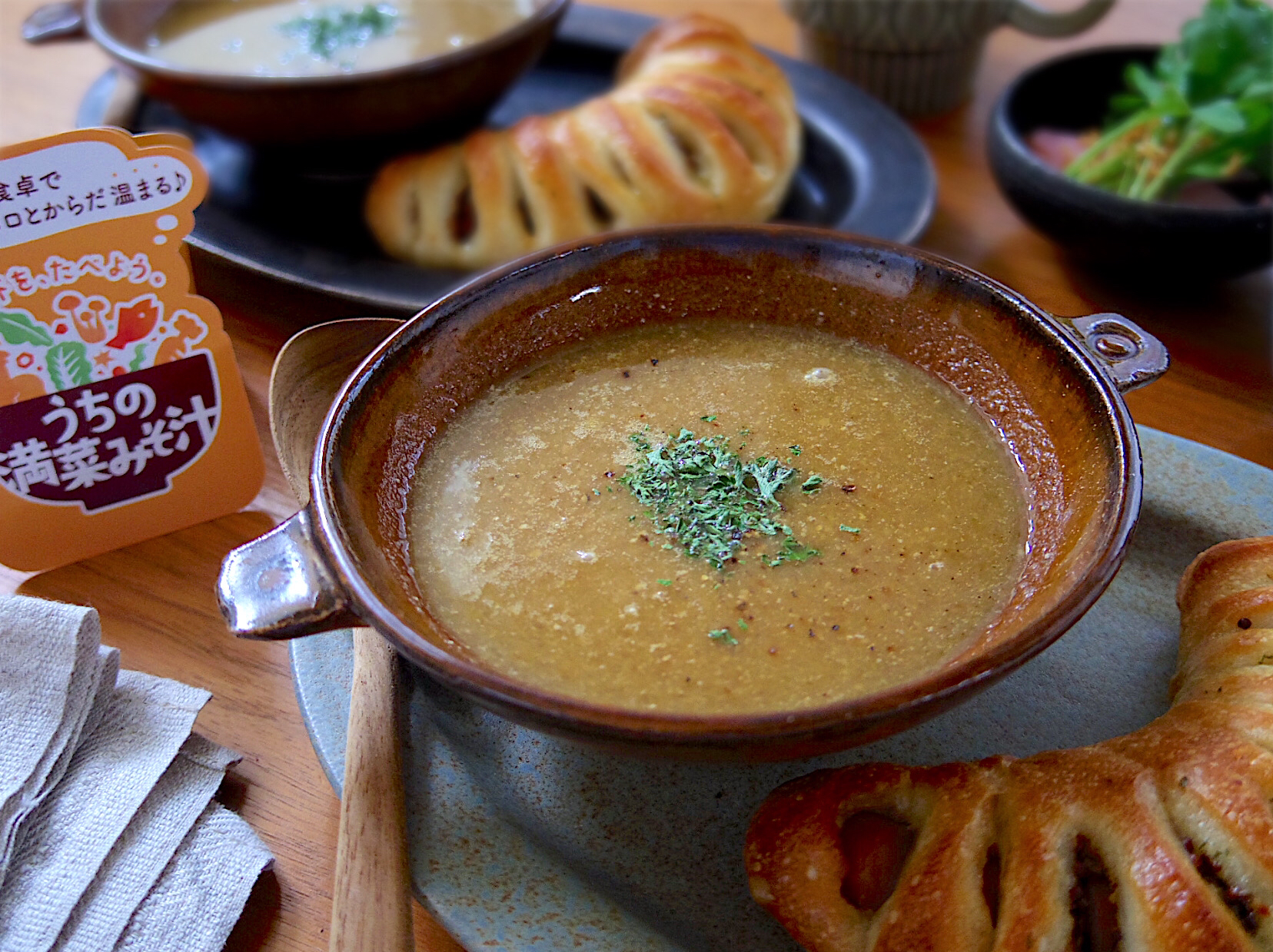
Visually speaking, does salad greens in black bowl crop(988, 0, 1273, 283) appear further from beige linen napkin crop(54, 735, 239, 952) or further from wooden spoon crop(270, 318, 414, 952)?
beige linen napkin crop(54, 735, 239, 952)

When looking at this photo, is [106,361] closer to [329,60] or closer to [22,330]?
[22,330]

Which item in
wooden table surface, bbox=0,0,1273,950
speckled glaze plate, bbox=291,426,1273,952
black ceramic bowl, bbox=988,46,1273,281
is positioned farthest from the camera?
black ceramic bowl, bbox=988,46,1273,281

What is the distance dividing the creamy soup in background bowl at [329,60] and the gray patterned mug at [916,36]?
0.52 metres

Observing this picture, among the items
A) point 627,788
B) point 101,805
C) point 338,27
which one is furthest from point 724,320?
point 338,27

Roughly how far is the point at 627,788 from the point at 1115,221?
109cm

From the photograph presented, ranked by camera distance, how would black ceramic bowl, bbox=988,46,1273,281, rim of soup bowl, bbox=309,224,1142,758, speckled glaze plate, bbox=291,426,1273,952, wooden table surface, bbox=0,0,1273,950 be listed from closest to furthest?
1. rim of soup bowl, bbox=309,224,1142,758
2. speckled glaze plate, bbox=291,426,1273,952
3. wooden table surface, bbox=0,0,1273,950
4. black ceramic bowl, bbox=988,46,1273,281

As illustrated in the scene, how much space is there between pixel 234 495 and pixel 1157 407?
112 centimetres

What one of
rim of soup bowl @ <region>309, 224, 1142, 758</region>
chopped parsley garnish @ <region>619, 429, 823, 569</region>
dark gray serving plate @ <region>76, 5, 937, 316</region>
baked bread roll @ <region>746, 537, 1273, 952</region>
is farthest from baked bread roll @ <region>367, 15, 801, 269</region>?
baked bread roll @ <region>746, 537, 1273, 952</region>

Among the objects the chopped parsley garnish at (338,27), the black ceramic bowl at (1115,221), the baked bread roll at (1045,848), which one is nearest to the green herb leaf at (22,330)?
the baked bread roll at (1045,848)

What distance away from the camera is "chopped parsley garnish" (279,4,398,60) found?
2.04m

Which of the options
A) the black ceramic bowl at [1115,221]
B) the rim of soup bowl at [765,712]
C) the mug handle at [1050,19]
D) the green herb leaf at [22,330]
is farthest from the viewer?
the mug handle at [1050,19]

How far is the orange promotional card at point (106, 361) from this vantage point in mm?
1084

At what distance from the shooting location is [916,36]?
2.08 meters

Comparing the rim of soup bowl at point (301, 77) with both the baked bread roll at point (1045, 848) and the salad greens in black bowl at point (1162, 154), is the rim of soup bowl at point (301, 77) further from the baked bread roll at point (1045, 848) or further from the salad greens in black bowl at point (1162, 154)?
the baked bread roll at point (1045, 848)
